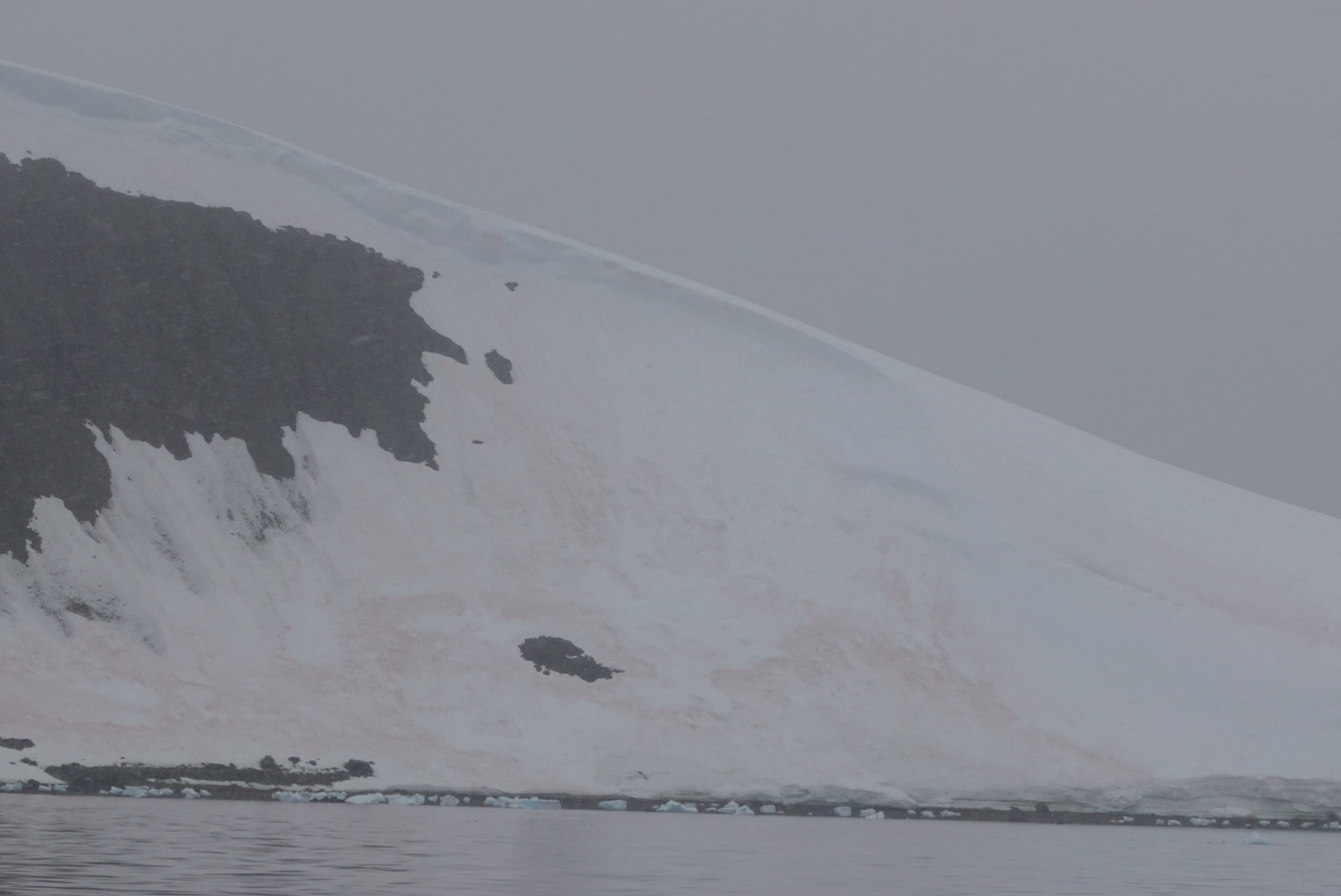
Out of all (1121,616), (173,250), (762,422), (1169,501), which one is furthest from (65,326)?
(1169,501)

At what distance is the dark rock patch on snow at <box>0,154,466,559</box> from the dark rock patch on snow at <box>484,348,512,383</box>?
3.43 ft

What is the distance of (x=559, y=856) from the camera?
19.5 metres

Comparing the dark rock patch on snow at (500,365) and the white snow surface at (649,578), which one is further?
the dark rock patch on snow at (500,365)

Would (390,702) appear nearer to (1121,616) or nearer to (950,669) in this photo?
(950,669)

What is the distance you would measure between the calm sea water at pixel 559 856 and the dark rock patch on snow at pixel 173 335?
17.2 m

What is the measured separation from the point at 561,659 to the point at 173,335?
1643cm

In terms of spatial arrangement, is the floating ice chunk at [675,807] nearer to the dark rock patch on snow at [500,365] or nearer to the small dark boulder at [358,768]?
the small dark boulder at [358,768]

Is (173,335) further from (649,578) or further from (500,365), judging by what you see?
(649,578)

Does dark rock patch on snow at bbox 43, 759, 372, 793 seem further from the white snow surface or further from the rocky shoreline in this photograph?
the white snow surface

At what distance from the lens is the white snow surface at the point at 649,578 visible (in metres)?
38.8

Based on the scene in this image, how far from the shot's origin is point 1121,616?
4916cm

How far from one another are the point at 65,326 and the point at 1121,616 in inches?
1326

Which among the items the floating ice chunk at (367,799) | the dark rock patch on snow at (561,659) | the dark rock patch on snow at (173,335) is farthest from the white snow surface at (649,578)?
the dark rock patch on snow at (173,335)

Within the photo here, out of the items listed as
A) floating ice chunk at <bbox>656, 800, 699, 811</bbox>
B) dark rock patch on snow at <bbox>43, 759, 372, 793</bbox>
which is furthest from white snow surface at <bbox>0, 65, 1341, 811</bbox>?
floating ice chunk at <bbox>656, 800, 699, 811</bbox>
